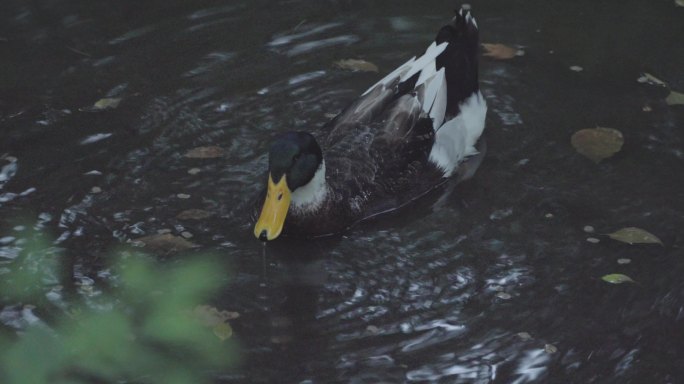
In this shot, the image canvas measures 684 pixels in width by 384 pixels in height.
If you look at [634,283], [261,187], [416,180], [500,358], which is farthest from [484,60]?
[500,358]

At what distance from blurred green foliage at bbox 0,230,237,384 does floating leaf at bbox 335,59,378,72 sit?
2.71 metres

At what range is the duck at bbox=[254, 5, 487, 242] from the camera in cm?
629

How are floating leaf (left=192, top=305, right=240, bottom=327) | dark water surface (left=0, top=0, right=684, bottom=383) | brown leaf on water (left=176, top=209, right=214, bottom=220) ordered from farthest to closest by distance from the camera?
brown leaf on water (left=176, top=209, right=214, bottom=220), floating leaf (left=192, top=305, right=240, bottom=327), dark water surface (left=0, top=0, right=684, bottom=383)

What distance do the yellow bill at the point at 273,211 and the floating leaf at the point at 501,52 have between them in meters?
2.93

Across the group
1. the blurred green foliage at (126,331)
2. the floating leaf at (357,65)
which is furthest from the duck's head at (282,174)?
the floating leaf at (357,65)

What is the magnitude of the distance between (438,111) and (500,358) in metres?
2.35

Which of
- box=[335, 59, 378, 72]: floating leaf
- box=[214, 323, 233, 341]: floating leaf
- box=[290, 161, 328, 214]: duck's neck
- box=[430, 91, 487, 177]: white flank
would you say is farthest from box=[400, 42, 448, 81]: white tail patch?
box=[214, 323, 233, 341]: floating leaf

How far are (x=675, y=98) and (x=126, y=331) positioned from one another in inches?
176

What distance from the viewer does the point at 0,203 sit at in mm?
6738

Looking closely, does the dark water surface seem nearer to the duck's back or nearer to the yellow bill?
the duck's back

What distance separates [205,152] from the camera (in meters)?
7.34

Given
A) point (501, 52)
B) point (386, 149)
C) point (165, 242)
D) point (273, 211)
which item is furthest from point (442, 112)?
point (165, 242)

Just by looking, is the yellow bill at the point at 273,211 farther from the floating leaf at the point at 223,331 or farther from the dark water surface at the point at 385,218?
the floating leaf at the point at 223,331

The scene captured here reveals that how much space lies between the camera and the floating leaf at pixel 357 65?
845 centimetres
